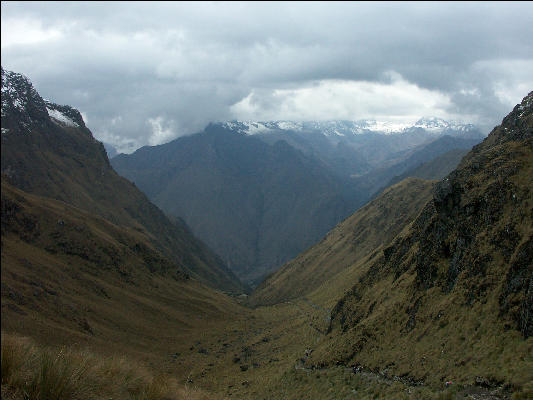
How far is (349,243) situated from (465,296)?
136455 millimetres

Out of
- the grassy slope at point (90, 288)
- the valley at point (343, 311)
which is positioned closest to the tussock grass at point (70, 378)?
the valley at point (343, 311)

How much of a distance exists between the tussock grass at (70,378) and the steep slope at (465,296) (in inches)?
638

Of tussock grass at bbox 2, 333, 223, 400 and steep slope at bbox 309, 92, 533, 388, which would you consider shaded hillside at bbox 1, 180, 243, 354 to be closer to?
steep slope at bbox 309, 92, 533, 388

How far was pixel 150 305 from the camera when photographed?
304 feet

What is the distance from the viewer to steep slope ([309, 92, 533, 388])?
73.1 feet

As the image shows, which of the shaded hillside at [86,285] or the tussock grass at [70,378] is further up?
the tussock grass at [70,378]

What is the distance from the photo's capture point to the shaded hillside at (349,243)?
147125mm

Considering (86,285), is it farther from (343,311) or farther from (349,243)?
(349,243)

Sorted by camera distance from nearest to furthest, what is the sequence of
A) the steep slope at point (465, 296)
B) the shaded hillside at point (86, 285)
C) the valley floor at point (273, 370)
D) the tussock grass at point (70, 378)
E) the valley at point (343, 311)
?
the tussock grass at point (70, 378)
the steep slope at point (465, 296)
the valley at point (343, 311)
the valley floor at point (273, 370)
the shaded hillside at point (86, 285)

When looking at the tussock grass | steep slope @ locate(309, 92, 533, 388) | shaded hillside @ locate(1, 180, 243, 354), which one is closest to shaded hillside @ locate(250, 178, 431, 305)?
shaded hillside @ locate(1, 180, 243, 354)

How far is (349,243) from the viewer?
16338cm

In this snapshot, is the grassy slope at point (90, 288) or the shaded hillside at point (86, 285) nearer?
the shaded hillside at point (86, 285)

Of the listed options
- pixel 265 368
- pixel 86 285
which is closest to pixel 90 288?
pixel 86 285

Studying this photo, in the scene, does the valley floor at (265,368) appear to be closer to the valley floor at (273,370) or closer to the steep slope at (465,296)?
the valley floor at (273,370)
